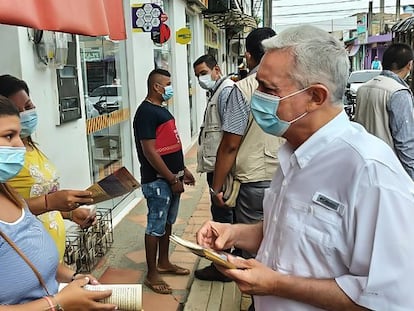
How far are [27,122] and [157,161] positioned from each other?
1.26 metres

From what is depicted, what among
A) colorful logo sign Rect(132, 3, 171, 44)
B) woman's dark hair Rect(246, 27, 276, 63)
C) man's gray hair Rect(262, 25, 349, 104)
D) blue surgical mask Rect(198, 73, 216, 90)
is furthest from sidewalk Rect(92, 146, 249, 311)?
man's gray hair Rect(262, 25, 349, 104)

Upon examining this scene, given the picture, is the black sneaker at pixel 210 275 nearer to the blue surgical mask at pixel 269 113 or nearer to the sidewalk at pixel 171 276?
the sidewalk at pixel 171 276

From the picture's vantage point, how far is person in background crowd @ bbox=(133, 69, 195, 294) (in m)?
3.40

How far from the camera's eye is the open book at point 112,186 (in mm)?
2234

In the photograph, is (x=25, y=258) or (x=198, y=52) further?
(x=198, y=52)

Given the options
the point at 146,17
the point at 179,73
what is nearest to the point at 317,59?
the point at 146,17

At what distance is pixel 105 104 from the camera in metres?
5.05

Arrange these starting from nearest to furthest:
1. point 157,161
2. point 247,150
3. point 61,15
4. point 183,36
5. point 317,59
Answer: point 317,59
point 61,15
point 247,150
point 157,161
point 183,36

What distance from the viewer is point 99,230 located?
161 inches

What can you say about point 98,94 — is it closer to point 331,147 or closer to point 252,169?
point 252,169

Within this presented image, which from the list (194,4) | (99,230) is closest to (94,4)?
(99,230)

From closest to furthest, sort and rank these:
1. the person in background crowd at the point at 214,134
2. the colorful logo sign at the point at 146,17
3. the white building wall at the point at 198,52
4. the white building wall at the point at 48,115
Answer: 1. the white building wall at the point at 48,115
2. the person in background crowd at the point at 214,134
3. the colorful logo sign at the point at 146,17
4. the white building wall at the point at 198,52

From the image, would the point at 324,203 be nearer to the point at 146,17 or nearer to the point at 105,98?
the point at 105,98

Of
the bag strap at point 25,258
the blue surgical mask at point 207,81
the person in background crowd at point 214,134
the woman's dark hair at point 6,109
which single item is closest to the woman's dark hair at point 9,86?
the woman's dark hair at point 6,109
